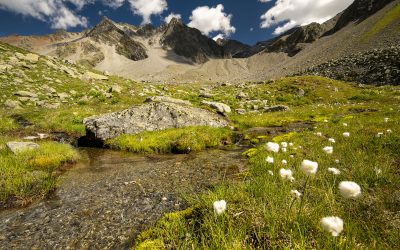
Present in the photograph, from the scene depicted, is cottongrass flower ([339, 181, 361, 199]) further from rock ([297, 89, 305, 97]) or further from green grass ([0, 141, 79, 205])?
rock ([297, 89, 305, 97])

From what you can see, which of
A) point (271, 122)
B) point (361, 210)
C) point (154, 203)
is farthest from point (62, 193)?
point (271, 122)

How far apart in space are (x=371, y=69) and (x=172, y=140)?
68.9 m

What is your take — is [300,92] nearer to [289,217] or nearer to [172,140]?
[172,140]

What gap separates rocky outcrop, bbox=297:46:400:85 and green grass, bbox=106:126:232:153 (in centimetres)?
5372

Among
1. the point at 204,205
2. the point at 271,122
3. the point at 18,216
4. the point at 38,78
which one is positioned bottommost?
the point at 271,122

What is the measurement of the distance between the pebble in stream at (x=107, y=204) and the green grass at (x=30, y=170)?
0.69m

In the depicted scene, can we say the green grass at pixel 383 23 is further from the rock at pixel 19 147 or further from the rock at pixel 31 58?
the rock at pixel 19 147

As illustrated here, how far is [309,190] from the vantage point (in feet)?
21.0

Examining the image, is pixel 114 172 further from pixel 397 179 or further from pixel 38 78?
pixel 38 78

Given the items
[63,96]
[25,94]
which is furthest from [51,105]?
[25,94]

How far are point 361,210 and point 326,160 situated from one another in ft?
12.6

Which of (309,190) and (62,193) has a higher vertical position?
(62,193)

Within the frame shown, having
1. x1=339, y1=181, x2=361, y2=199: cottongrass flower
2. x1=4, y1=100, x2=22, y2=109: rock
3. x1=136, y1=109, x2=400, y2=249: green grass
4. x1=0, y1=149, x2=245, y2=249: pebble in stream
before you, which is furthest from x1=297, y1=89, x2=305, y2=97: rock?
x1=339, y1=181, x2=361, y2=199: cottongrass flower

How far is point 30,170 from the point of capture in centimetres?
1086
